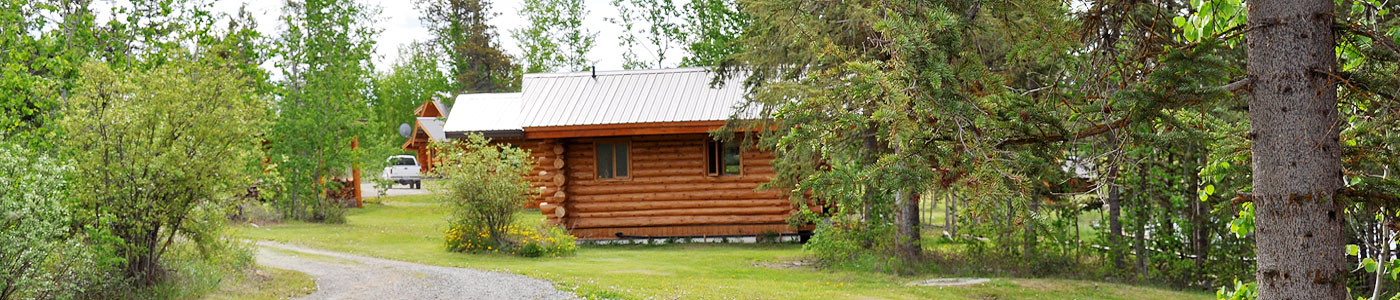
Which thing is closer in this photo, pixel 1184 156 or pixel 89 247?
pixel 89 247

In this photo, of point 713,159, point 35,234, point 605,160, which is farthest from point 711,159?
point 35,234

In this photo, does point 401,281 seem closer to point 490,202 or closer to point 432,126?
point 490,202

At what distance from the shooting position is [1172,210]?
12281mm

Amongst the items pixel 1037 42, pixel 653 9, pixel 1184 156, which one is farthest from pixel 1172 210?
pixel 653 9

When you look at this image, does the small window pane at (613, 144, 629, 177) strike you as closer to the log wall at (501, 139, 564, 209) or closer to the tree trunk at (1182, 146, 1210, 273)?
the log wall at (501, 139, 564, 209)

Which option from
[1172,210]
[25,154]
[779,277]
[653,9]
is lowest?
[779,277]

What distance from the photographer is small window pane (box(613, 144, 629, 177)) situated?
19781mm

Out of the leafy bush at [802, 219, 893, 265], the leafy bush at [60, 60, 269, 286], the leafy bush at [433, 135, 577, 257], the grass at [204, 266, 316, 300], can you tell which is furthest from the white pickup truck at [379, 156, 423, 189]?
the leafy bush at [60, 60, 269, 286]

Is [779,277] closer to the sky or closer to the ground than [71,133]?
closer to the ground

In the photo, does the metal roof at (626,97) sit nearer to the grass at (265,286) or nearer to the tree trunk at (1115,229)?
the grass at (265,286)

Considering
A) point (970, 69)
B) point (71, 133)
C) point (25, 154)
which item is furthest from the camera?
point (71, 133)

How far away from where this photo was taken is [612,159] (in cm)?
1986

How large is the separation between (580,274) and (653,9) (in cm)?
1827

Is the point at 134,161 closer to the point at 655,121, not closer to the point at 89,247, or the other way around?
the point at 89,247
